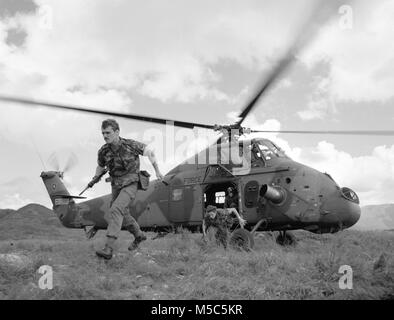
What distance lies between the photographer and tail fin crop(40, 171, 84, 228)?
42.9 ft

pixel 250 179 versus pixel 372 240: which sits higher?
pixel 250 179

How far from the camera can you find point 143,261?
588cm

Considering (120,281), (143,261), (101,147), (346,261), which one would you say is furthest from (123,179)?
(346,261)

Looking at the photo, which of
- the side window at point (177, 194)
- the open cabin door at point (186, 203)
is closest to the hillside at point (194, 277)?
the open cabin door at point (186, 203)

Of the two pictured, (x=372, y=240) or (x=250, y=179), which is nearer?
(x=250, y=179)

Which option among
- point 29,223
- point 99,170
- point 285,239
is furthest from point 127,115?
point 29,223

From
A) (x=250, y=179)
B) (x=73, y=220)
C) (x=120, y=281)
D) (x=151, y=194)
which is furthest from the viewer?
(x=73, y=220)

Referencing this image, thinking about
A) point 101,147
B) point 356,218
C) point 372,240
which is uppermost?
point 101,147

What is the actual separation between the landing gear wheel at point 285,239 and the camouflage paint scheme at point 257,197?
4.25 ft

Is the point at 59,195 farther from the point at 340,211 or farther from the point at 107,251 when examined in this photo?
the point at 340,211

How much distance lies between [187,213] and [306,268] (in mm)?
5121

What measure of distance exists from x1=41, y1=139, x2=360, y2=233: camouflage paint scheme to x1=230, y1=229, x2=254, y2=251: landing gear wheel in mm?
953

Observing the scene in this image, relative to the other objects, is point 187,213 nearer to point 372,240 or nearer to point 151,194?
point 151,194

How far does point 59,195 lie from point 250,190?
23.8ft
